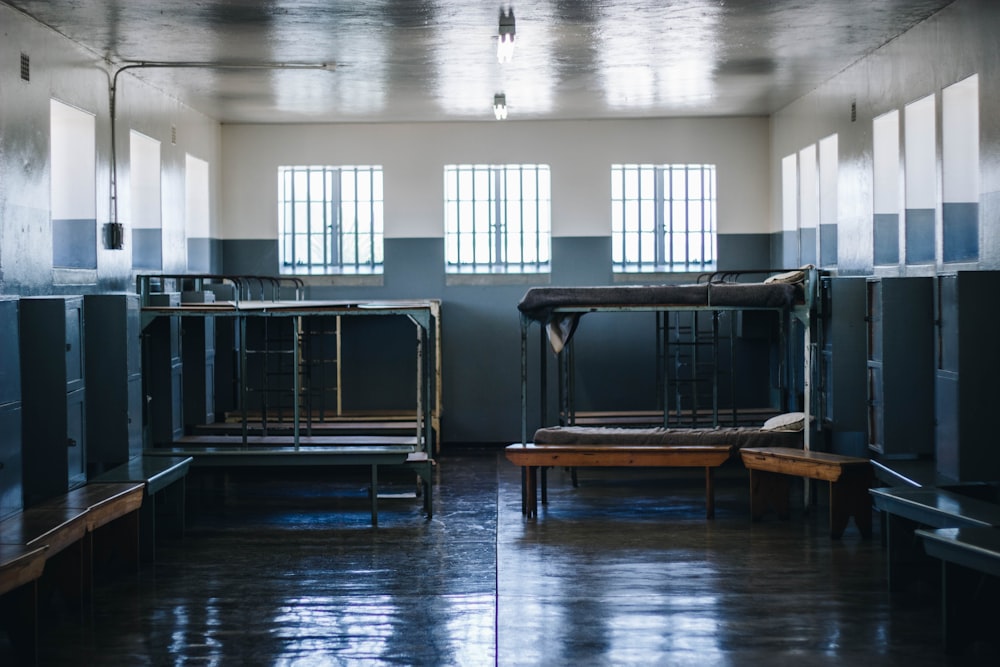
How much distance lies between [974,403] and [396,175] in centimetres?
747

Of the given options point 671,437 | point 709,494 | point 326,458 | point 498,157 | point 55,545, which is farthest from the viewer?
point 498,157

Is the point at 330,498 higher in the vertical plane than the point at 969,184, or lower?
lower

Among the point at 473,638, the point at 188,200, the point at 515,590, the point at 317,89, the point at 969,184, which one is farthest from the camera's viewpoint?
the point at 188,200

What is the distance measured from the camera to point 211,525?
839cm

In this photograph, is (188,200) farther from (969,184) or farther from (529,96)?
(969,184)

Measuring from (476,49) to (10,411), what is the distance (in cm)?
438

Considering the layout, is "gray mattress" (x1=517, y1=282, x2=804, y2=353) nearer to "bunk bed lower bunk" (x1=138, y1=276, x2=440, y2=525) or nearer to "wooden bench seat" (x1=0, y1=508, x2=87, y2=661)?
"bunk bed lower bunk" (x1=138, y1=276, x2=440, y2=525)

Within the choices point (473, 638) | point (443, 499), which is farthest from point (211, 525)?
point (473, 638)

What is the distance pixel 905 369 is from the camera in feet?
24.8

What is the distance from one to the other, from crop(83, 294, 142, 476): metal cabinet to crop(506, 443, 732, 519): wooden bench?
2884mm

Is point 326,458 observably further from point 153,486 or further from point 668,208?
point 668,208

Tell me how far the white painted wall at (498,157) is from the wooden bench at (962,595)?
24.5 feet

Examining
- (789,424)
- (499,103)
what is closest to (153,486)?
(789,424)

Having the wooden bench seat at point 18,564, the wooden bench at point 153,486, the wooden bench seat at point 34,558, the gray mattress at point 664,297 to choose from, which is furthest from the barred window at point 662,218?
the wooden bench seat at point 18,564
